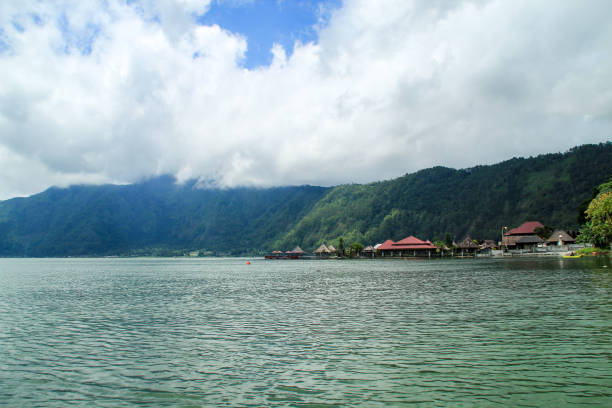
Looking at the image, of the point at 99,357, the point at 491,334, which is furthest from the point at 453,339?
the point at 99,357

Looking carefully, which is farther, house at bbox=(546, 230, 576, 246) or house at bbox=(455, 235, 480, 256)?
house at bbox=(455, 235, 480, 256)

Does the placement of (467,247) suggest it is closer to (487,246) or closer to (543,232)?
(543,232)

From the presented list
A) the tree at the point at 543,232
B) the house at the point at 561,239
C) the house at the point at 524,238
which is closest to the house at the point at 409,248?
the house at the point at 524,238

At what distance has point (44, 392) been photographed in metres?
11.8

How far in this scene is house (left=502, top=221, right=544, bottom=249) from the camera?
144 m

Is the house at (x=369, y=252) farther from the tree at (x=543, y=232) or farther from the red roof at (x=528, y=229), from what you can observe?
the tree at (x=543, y=232)

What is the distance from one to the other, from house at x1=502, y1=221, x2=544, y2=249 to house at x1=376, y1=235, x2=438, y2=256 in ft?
83.3

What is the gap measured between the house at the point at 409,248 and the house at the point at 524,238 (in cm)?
2538

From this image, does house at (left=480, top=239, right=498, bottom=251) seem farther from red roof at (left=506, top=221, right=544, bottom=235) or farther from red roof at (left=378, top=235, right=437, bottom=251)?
red roof at (left=378, top=235, right=437, bottom=251)

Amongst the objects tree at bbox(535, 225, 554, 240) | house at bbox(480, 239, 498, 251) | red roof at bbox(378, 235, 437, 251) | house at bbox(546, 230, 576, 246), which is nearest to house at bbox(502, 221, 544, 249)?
tree at bbox(535, 225, 554, 240)

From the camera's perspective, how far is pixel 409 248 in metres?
149

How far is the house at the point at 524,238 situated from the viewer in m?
144

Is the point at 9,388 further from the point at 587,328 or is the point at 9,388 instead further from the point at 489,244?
the point at 489,244

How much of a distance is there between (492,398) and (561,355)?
5.30m
